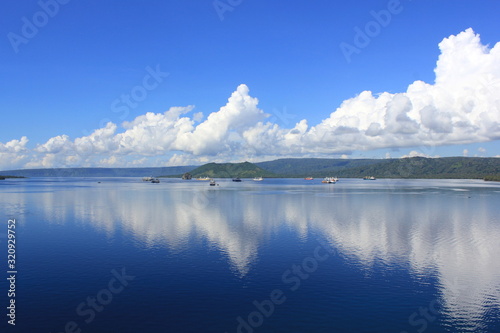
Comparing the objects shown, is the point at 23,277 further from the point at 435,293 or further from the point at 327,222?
the point at 327,222

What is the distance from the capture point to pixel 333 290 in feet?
120

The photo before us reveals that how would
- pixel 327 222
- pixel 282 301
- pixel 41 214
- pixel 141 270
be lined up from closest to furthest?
pixel 282 301
pixel 141 270
pixel 327 222
pixel 41 214

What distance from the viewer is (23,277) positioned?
40250 mm

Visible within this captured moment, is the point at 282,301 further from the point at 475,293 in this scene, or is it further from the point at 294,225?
the point at 294,225

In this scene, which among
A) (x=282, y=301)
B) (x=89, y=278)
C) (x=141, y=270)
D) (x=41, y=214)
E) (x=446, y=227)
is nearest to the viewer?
(x=282, y=301)

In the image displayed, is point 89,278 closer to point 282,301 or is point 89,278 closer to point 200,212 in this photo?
point 282,301

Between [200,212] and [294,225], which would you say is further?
[200,212]

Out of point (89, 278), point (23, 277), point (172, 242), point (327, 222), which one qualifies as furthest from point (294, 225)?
point (23, 277)

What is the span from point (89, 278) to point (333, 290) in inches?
1057

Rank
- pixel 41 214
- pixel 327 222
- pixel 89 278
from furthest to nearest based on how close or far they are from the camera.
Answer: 1. pixel 41 214
2. pixel 327 222
3. pixel 89 278

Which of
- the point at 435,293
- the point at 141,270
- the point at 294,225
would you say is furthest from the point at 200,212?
the point at 435,293

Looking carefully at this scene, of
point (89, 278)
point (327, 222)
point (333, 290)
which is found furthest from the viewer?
point (327, 222)

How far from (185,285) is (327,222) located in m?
50.0

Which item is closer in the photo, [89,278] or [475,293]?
[475,293]
